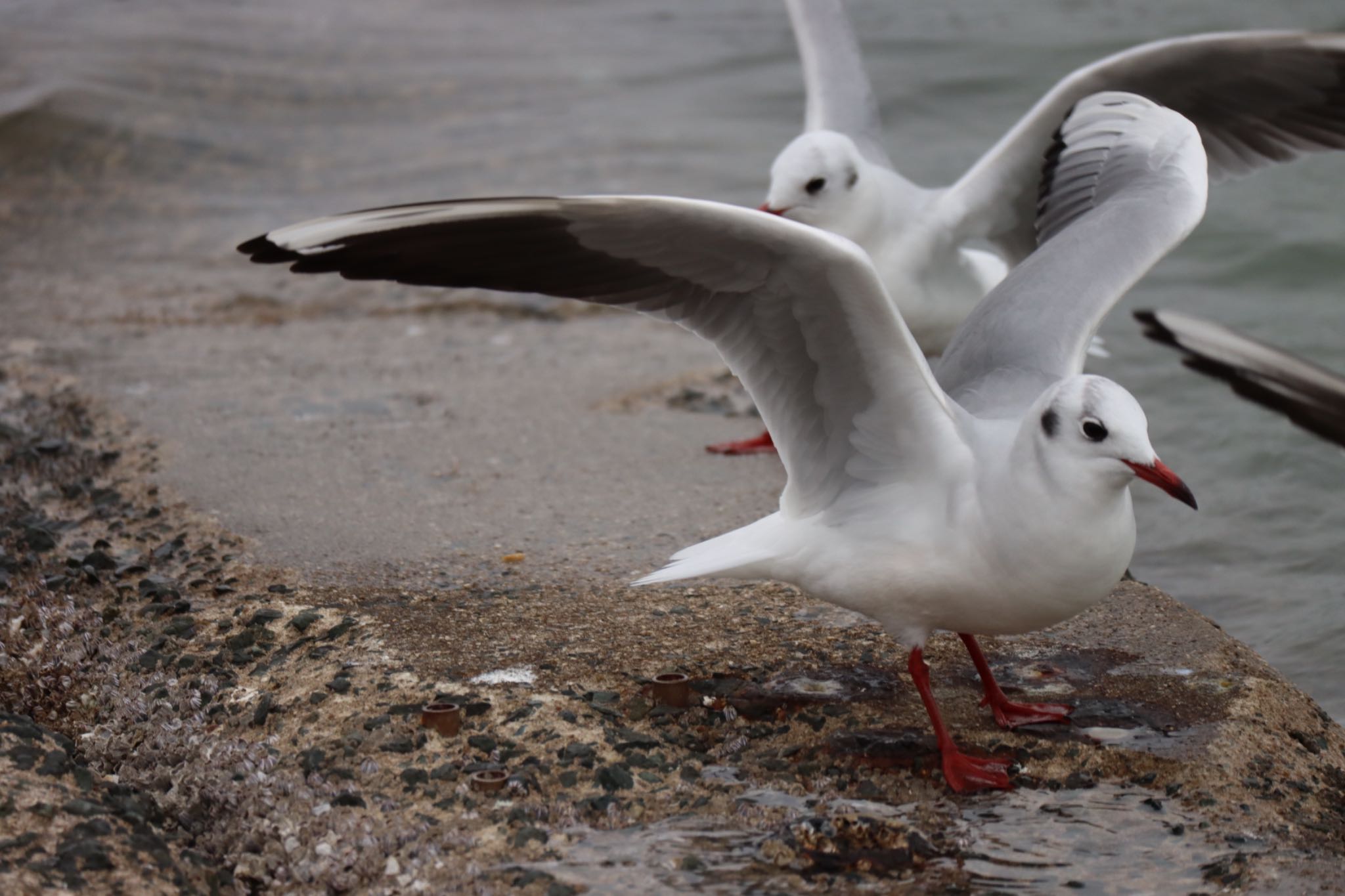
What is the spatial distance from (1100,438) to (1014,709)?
0.75m

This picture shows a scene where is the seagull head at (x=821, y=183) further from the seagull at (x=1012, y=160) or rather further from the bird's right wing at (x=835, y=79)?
the bird's right wing at (x=835, y=79)

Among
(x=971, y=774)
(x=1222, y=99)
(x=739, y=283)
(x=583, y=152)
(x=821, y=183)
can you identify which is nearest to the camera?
(x=971, y=774)

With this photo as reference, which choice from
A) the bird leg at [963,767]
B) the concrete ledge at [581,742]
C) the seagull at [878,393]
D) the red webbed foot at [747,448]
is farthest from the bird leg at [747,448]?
the bird leg at [963,767]

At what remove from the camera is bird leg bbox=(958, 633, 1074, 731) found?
3.35 meters

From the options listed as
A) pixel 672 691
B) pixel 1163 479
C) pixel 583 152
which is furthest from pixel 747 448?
pixel 583 152

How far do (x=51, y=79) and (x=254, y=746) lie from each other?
899 centimetres

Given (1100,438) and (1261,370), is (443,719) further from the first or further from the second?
(1261,370)

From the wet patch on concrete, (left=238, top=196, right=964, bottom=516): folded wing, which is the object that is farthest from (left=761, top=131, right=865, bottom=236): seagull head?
the wet patch on concrete

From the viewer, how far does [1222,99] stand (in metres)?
5.12

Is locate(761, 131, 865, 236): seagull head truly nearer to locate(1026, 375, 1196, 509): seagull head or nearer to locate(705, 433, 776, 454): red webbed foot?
locate(705, 433, 776, 454): red webbed foot

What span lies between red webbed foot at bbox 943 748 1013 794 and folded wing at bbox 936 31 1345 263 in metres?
2.72

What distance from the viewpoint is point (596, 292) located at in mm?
3330

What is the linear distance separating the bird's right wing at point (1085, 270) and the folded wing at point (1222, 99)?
859 mm

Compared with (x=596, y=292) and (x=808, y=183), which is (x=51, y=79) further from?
(x=596, y=292)
